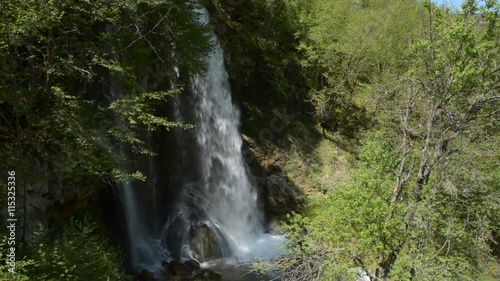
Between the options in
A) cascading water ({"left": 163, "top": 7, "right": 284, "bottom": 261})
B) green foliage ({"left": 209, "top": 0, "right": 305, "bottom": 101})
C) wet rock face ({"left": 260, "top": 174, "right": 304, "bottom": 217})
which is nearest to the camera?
cascading water ({"left": 163, "top": 7, "right": 284, "bottom": 261})

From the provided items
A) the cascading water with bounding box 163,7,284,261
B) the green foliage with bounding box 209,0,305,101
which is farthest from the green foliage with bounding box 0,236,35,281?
the green foliage with bounding box 209,0,305,101

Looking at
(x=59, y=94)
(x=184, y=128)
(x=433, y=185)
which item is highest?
(x=59, y=94)

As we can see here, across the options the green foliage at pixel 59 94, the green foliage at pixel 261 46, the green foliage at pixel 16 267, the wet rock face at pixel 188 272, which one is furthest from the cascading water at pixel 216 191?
the green foliage at pixel 16 267

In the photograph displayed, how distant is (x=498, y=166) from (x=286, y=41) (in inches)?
483

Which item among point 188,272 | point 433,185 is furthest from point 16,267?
point 433,185

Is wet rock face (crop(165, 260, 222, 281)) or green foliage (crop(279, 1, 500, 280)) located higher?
green foliage (crop(279, 1, 500, 280))

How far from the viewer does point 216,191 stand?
613 inches

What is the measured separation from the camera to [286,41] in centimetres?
1956

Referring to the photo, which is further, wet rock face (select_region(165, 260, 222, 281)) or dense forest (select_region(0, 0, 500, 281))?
wet rock face (select_region(165, 260, 222, 281))

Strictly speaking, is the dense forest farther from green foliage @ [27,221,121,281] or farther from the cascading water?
the cascading water

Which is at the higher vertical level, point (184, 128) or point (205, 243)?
point (184, 128)

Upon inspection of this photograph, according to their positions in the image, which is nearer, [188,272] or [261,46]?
[188,272]

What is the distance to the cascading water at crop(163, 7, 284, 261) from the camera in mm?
13242

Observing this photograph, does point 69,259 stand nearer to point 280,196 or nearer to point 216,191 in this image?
point 216,191
